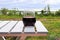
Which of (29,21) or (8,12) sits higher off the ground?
(29,21)

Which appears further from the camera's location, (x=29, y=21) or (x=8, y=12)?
(x=8, y=12)

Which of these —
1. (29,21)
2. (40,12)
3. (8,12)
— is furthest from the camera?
(8,12)

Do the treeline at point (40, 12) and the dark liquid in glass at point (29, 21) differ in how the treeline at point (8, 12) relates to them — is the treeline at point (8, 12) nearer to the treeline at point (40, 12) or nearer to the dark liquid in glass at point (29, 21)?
the treeline at point (40, 12)

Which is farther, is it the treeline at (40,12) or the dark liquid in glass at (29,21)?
the treeline at (40,12)

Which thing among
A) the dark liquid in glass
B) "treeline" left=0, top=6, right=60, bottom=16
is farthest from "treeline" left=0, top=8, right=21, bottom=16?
the dark liquid in glass

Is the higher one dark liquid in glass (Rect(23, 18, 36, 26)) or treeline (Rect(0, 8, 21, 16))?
dark liquid in glass (Rect(23, 18, 36, 26))

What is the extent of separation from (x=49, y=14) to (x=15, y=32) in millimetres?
15686

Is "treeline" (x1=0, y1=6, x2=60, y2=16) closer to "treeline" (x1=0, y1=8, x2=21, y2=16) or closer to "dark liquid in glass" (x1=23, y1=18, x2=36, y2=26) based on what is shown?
"treeline" (x1=0, y1=8, x2=21, y2=16)

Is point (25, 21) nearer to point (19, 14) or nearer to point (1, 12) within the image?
point (19, 14)

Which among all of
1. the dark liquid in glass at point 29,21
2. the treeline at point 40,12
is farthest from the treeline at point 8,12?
the dark liquid in glass at point 29,21

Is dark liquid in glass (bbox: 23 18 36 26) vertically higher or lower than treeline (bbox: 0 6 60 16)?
higher

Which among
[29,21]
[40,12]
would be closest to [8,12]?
[40,12]

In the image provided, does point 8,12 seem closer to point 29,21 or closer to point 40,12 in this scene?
point 40,12

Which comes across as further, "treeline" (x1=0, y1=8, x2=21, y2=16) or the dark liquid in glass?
"treeline" (x1=0, y1=8, x2=21, y2=16)
